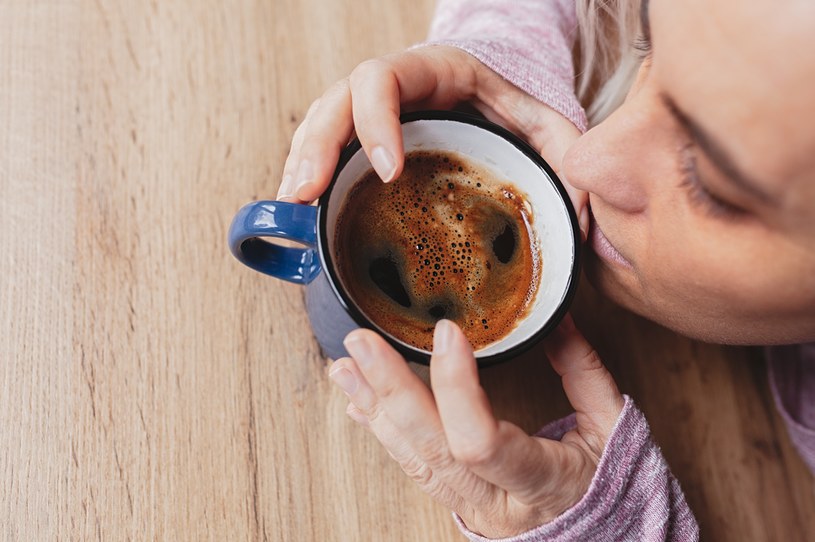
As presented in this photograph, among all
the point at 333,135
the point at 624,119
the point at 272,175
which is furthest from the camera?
the point at 272,175

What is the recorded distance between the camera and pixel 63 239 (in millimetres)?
710

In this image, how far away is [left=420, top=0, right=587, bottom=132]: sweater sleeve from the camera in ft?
2.53

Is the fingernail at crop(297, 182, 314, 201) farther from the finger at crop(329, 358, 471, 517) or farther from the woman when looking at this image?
the finger at crop(329, 358, 471, 517)

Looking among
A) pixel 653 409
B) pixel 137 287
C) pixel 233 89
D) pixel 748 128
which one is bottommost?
pixel 653 409

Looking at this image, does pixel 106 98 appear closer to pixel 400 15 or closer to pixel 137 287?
pixel 137 287

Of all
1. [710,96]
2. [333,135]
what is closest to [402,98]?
[333,135]

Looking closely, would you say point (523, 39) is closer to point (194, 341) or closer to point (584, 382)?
point (584, 382)

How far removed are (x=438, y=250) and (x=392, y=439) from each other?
0.19 m

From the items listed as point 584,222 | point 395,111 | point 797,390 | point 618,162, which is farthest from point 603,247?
point 797,390

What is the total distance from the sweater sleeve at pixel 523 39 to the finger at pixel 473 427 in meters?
0.37

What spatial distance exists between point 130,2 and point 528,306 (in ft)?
1.97

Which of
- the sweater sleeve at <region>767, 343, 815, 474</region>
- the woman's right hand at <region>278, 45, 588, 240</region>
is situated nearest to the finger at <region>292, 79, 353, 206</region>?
the woman's right hand at <region>278, 45, 588, 240</region>

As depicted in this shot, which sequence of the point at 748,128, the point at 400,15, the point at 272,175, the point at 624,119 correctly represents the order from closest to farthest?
the point at 748,128 < the point at 624,119 < the point at 272,175 < the point at 400,15

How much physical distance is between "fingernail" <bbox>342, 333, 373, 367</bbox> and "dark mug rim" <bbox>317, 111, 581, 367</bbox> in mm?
16
